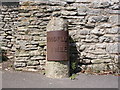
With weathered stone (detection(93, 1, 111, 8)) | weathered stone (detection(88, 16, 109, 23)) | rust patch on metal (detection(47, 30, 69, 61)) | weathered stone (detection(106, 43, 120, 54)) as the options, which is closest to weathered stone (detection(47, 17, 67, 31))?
rust patch on metal (detection(47, 30, 69, 61))

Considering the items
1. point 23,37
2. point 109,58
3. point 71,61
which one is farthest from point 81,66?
point 23,37

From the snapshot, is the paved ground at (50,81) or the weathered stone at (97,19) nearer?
the paved ground at (50,81)

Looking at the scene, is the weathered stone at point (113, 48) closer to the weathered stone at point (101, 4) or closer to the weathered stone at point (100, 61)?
the weathered stone at point (100, 61)

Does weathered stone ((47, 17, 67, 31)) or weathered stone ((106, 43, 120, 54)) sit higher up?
weathered stone ((47, 17, 67, 31))

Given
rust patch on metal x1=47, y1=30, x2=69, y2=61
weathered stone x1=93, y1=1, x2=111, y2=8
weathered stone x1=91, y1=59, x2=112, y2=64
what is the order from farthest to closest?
weathered stone x1=93, y1=1, x2=111, y2=8
weathered stone x1=91, y1=59, x2=112, y2=64
rust patch on metal x1=47, y1=30, x2=69, y2=61

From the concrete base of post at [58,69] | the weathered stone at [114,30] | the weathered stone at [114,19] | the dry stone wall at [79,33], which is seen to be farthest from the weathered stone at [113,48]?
the concrete base of post at [58,69]

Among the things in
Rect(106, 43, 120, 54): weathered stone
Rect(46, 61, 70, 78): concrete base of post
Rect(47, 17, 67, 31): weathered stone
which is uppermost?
Rect(47, 17, 67, 31): weathered stone

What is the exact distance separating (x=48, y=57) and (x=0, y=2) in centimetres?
310

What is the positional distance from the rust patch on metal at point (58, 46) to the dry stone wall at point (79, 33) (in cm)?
52

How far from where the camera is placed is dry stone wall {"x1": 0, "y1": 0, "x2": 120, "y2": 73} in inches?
199

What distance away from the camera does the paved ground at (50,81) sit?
13.0ft

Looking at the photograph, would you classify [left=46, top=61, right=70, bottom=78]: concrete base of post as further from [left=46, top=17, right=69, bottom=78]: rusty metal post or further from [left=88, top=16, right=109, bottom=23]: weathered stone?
[left=88, top=16, right=109, bottom=23]: weathered stone

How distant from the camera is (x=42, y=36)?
5145 mm

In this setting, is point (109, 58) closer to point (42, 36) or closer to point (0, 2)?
point (42, 36)
